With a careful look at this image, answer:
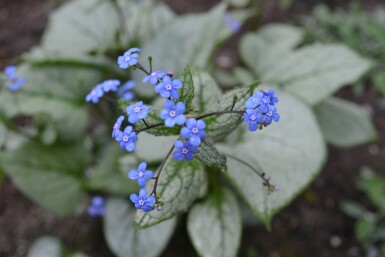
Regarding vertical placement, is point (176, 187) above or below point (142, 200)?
below

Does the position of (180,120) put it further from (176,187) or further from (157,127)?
(176,187)

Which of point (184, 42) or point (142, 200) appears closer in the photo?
point (142, 200)

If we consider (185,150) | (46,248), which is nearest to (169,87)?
(185,150)

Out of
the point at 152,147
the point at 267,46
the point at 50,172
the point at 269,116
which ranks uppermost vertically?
the point at 269,116

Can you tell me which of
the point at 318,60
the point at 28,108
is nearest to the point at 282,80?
the point at 318,60

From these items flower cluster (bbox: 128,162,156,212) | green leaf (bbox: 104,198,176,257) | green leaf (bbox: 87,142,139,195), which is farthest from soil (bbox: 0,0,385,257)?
flower cluster (bbox: 128,162,156,212)

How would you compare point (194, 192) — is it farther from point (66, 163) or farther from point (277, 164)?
point (66, 163)

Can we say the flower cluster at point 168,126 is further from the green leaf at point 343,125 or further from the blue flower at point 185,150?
the green leaf at point 343,125
